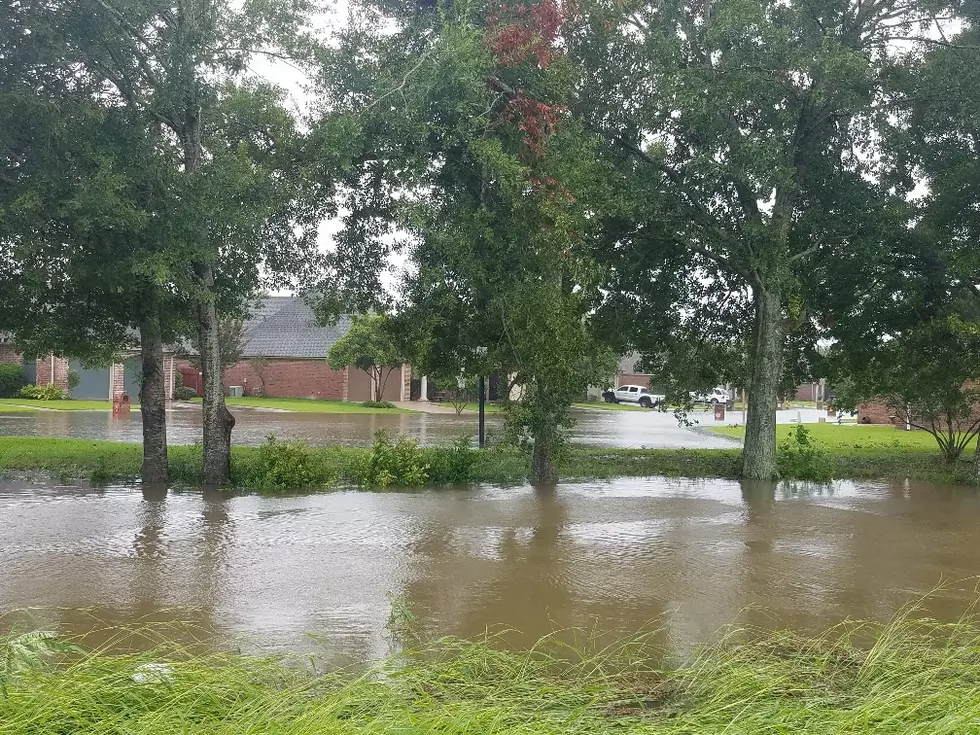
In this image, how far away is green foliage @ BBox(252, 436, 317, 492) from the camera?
43.6ft

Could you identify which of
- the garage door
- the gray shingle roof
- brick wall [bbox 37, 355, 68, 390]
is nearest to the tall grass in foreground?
brick wall [bbox 37, 355, 68, 390]

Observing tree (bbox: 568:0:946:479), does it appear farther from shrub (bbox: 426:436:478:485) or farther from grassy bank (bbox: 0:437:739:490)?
shrub (bbox: 426:436:478:485)

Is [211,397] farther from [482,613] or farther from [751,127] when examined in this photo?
[751,127]

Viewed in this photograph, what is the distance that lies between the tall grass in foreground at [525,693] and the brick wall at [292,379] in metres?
37.8

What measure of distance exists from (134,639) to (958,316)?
1306 cm

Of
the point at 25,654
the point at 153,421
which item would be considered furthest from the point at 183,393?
the point at 25,654

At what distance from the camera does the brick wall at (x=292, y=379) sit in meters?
42.9

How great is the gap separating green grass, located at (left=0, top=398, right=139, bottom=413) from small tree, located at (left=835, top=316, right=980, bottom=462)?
2610 cm

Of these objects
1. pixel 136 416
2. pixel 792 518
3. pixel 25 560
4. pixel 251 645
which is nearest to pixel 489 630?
pixel 251 645

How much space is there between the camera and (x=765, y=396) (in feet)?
52.4

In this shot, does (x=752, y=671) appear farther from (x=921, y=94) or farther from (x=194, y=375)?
(x=194, y=375)

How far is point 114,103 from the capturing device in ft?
40.5

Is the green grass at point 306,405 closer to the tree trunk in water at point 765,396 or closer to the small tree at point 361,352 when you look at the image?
the small tree at point 361,352

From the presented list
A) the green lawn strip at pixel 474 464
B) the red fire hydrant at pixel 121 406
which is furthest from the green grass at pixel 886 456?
the red fire hydrant at pixel 121 406
